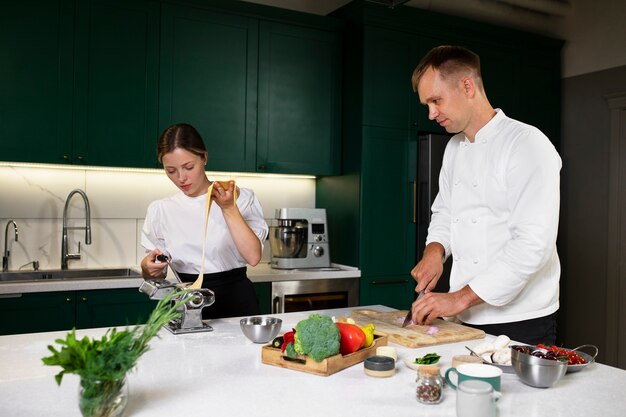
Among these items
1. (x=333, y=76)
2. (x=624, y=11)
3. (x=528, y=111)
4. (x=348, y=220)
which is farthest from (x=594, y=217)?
(x=333, y=76)

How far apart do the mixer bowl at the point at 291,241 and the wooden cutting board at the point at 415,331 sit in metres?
1.83

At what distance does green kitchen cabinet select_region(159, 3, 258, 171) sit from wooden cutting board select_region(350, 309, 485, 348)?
6.59ft

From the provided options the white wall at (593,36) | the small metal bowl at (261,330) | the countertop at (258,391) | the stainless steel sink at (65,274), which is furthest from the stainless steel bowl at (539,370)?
the white wall at (593,36)

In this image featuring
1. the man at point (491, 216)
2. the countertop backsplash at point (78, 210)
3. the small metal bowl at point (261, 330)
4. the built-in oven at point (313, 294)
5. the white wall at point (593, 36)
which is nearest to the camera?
the small metal bowl at point (261, 330)

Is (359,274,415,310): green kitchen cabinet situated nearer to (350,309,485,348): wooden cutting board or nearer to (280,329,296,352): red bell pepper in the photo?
(350,309,485,348): wooden cutting board

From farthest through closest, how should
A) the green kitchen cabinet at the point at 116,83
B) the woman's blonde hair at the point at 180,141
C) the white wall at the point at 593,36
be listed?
1. the white wall at the point at 593,36
2. the green kitchen cabinet at the point at 116,83
3. the woman's blonde hair at the point at 180,141

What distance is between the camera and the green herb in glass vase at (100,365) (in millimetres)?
1088

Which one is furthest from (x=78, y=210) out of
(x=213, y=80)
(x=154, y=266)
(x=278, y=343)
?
(x=278, y=343)

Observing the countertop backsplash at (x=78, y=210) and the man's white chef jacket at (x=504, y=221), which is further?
the countertop backsplash at (x=78, y=210)

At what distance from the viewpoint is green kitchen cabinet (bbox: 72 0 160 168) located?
346cm

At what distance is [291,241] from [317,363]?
8.23ft

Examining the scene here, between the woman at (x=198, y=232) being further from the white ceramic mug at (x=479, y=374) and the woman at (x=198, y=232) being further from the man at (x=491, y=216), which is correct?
the white ceramic mug at (x=479, y=374)

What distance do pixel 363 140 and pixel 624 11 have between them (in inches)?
95.0

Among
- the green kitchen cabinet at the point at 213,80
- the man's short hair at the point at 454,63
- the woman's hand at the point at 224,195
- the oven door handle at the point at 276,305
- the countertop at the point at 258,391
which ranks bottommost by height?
the oven door handle at the point at 276,305
